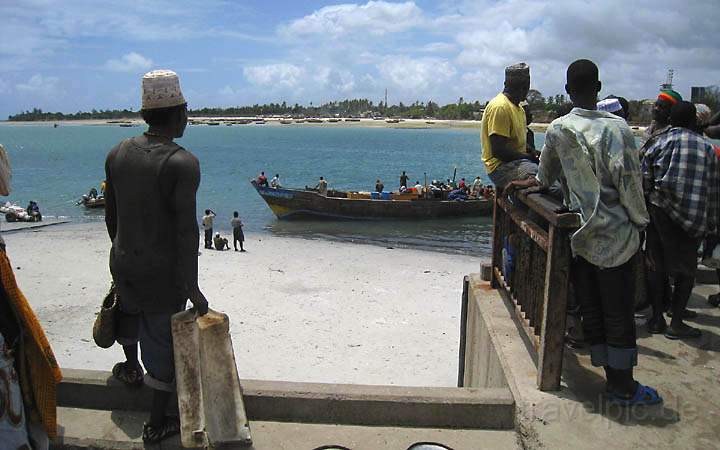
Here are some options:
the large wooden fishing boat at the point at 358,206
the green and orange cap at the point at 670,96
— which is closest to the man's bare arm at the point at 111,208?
the green and orange cap at the point at 670,96

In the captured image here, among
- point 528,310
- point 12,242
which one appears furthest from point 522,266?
point 12,242

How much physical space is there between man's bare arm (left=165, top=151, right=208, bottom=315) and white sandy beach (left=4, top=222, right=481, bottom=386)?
17.4 ft

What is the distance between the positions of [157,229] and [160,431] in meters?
1.10

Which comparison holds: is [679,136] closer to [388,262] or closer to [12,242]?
[388,262]

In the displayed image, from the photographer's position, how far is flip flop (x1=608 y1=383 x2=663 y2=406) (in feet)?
9.88

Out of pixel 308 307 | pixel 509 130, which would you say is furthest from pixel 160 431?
pixel 308 307

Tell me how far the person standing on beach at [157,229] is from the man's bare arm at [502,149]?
7.95ft

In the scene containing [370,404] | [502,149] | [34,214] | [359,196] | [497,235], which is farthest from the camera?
[34,214]

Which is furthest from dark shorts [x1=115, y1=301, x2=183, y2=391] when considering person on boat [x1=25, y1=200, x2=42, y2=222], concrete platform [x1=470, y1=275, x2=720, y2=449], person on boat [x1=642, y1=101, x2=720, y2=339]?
person on boat [x1=25, y1=200, x2=42, y2=222]

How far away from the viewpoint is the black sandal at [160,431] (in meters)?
3.04

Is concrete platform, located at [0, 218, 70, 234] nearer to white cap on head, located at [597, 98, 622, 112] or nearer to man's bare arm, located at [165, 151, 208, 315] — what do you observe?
man's bare arm, located at [165, 151, 208, 315]

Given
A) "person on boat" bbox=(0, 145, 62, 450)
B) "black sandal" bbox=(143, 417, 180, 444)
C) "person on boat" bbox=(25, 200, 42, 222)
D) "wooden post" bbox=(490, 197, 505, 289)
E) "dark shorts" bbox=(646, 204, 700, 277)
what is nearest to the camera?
"person on boat" bbox=(0, 145, 62, 450)

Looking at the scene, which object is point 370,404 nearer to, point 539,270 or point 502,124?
point 539,270

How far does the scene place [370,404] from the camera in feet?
10.8
